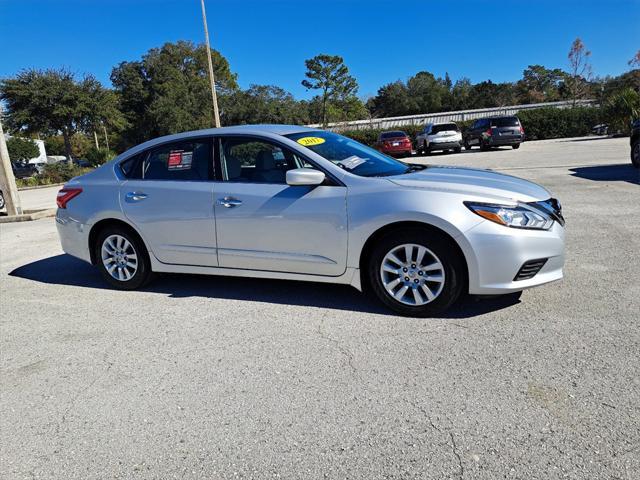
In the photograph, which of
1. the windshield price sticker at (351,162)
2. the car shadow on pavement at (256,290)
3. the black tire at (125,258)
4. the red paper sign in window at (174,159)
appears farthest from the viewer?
the black tire at (125,258)

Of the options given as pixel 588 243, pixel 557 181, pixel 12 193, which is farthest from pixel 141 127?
pixel 588 243

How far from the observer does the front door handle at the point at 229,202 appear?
443 centimetres

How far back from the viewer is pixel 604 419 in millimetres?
2469

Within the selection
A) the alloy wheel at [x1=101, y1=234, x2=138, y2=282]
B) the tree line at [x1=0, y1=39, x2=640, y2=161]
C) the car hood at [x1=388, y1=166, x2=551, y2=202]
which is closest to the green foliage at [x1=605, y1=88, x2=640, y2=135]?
the tree line at [x1=0, y1=39, x2=640, y2=161]

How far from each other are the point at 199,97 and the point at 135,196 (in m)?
50.1

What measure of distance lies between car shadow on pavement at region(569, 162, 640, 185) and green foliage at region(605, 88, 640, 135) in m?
16.1

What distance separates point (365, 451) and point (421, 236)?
1843 mm

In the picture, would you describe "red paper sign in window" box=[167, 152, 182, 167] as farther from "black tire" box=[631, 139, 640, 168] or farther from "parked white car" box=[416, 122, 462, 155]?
"parked white car" box=[416, 122, 462, 155]

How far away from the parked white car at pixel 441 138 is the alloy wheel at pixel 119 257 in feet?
75.4

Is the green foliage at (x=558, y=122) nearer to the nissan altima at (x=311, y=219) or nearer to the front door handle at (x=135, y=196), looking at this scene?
the nissan altima at (x=311, y=219)

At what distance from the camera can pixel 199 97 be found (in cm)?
5159

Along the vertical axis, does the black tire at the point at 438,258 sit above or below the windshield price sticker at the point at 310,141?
below

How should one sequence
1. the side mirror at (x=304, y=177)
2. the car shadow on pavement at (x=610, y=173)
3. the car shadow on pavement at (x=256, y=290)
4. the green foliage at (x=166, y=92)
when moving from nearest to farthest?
1. the side mirror at (x=304, y=177)
2. the car shadow on pavement at (x=256, y=290)
3. the car shadow on pavement at (x=610, y=173)
4. the green foliage at (x=166, y=92)

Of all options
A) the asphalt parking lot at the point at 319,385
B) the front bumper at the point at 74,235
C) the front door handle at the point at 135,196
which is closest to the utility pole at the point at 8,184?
the front bumper at the point at 74,235
